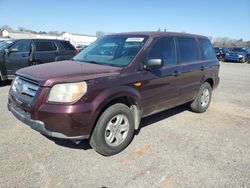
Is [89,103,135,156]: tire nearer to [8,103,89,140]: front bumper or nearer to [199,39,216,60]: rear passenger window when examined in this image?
[8,103,89,140]: front bumper

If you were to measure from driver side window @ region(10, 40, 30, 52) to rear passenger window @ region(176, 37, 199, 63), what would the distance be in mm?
6313

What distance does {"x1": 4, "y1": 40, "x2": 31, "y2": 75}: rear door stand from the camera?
8.28m

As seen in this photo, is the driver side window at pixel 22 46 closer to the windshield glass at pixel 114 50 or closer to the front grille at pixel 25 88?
A: the windshield glass at pixel 114 50

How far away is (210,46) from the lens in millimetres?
5984

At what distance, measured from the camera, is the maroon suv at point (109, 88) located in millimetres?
2979

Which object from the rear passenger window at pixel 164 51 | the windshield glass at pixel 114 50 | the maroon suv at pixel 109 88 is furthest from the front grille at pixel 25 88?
the rear passenger window at pixel 164 51

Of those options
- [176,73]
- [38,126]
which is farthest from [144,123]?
[38,126]

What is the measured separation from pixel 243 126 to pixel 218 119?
0.57 meters

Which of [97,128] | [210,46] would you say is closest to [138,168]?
[97,128]

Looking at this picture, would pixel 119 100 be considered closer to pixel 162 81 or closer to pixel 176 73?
pixel 162 81

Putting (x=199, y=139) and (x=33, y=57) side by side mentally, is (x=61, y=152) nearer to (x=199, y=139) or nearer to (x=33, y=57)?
(x=199, y=139)

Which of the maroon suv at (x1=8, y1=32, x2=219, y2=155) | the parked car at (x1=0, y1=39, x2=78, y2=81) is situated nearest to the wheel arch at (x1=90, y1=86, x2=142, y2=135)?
the maroon suv at (x1=8, y1=32, x2=219, y2=155)

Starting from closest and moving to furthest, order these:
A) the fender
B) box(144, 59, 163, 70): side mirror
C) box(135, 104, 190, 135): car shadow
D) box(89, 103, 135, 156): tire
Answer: the fender < box(89, 103, 135, 156): tire < box(144, 59, 163, 70): side mirror < box(135, 104, 190, 135): car shadow

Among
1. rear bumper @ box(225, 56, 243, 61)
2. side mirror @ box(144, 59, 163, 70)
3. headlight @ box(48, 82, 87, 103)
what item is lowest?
rear bumper @ box(225, 56, 243, 61)
